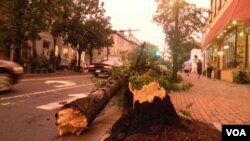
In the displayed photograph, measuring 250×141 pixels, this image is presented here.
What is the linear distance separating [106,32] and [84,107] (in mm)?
40927

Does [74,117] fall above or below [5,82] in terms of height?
below

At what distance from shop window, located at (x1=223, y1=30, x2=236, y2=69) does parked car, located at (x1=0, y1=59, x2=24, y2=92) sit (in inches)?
709

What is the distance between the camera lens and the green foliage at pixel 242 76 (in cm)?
2386

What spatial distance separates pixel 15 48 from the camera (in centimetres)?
3027

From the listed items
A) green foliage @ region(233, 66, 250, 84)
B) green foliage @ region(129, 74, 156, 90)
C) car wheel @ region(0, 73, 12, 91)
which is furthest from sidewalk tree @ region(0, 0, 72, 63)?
green foliage @ region(129, 74, 156, 90)

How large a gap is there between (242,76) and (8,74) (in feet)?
50.9

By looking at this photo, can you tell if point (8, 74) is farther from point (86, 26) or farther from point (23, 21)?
point (86, 26)

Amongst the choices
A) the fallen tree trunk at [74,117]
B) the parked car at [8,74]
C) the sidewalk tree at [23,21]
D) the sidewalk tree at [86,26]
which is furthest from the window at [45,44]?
the fallen tree trunk at [74,117]

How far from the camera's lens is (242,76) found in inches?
975

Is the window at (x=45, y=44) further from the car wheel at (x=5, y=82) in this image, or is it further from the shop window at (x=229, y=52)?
the car wheel at (x=5, y=82)

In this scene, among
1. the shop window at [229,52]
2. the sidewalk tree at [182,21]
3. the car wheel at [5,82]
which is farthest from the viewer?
the shop window at [229,52]

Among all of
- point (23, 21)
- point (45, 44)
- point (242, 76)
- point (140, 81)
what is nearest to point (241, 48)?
point (242, 76)

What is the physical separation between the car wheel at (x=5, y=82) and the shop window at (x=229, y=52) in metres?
18.3

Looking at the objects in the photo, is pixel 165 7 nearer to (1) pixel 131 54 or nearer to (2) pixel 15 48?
(1) pixel 131 54
